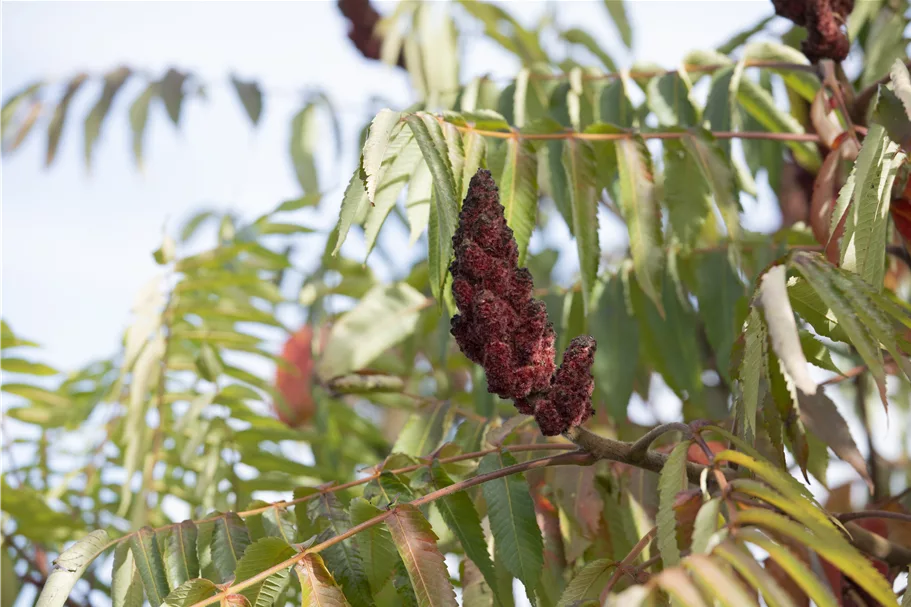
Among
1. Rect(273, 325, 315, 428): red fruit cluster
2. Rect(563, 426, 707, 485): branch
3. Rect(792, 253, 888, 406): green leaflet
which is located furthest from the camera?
Rect(273, 325, 315, 428): red fruit cluster

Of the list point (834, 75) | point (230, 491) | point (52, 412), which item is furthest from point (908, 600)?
point (52, 412)

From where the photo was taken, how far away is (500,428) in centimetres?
151

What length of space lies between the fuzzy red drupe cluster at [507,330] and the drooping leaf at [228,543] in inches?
17.7

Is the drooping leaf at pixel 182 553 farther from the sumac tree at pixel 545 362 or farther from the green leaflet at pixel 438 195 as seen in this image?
the green leaflet at pixel 438 195

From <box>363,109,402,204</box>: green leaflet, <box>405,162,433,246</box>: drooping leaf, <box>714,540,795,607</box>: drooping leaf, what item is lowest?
<box>714,540,795,607</box>: drooping leaf

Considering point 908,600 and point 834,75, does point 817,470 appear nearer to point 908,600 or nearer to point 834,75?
point 908,600

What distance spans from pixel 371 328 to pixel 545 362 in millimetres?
1186

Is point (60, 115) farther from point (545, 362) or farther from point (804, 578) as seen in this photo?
point (804, 578)

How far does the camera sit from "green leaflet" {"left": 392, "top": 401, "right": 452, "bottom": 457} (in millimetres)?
1861

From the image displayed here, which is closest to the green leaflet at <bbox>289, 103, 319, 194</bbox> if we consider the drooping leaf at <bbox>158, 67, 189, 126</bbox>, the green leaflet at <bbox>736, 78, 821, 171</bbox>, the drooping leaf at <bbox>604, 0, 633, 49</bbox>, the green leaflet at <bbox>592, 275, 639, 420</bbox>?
the drooping leaf at <bbox>158, 67, 189, 126</bbox>

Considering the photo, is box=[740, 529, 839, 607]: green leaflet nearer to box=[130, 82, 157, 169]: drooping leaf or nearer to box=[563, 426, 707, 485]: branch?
box=[563, 426, 707, 485]: branch

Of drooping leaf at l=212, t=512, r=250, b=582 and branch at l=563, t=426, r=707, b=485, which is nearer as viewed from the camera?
branch at l=563, t=426, r=707, b=485

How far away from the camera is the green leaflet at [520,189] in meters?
1.50

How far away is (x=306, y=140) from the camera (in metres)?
3.07
